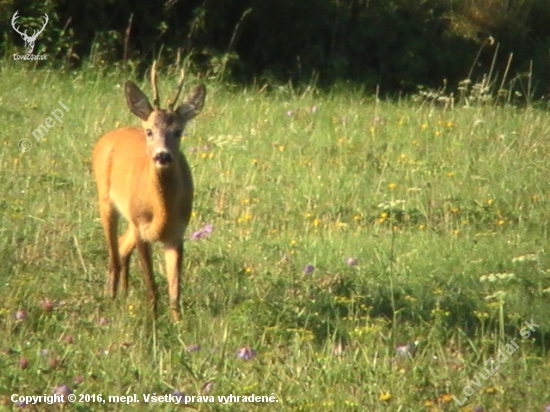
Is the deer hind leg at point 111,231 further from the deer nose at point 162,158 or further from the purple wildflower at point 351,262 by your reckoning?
the purple wildflower at point 351,262

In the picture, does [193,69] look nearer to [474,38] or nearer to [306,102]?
[306,102]

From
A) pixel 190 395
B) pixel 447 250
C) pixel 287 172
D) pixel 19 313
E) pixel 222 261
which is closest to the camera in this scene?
pixel 190 395

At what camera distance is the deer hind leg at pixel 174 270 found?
7668mm

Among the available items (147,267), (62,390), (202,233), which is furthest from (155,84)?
(62,390)

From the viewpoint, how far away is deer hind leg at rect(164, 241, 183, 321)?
7668 millimetres

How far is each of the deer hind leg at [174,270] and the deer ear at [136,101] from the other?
818 mm

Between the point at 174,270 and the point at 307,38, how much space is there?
34.8ft

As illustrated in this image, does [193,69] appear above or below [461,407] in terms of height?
below

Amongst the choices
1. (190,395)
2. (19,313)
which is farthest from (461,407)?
(19,313)

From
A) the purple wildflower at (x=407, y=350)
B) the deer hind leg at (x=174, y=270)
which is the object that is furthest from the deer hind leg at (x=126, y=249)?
the purple wildflower at (x=407, y=350)

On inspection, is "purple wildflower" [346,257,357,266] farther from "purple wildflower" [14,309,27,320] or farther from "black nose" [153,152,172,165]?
"purple wildflower" [14,309,27,320]

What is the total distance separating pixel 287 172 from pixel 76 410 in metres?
6.17

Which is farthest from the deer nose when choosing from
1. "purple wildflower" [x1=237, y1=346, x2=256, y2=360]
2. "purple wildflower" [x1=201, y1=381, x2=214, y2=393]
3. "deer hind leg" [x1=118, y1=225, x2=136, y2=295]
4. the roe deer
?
"purple wildflower" [x1=201, y1=381, x2=214, y2=393]

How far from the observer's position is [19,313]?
694 centimetres
